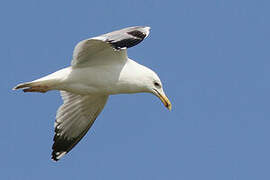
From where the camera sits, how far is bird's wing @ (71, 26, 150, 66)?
29.4 ft

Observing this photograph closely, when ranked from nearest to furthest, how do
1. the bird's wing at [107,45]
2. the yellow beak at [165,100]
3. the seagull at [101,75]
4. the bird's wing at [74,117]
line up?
the bird's wing at [107,45] → the seagull at [101,75] → the yellow beak at [165,100] → the bird's wing at [74,117]

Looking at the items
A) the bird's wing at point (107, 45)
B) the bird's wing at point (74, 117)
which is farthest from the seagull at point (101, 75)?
the bird's wing at point (74, 117)

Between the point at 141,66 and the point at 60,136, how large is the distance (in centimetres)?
205

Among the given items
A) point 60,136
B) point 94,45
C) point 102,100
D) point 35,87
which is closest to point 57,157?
point 60,136

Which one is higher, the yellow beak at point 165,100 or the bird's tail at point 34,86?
the yellow beak at point 165,100

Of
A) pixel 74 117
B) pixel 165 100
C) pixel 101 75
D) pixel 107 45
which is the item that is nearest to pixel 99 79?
pixel 101 75

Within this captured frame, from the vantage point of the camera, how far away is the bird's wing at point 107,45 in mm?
8953

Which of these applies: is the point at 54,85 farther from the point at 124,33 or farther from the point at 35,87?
the point at 124,33

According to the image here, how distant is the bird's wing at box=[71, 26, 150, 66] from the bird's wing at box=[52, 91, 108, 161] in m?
1.32

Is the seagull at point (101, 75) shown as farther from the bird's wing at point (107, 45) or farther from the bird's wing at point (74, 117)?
the bird's wing at point (74, 117)

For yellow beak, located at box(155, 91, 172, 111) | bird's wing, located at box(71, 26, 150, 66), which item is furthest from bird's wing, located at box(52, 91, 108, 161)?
bird's wing, located at box(71, 26, 150, 66)

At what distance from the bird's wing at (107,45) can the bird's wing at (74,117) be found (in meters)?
1.32

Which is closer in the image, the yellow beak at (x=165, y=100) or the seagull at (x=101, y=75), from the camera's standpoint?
the seagull at (x=101, y=75)

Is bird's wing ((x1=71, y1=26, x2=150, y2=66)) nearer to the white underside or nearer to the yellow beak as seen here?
the white underside
